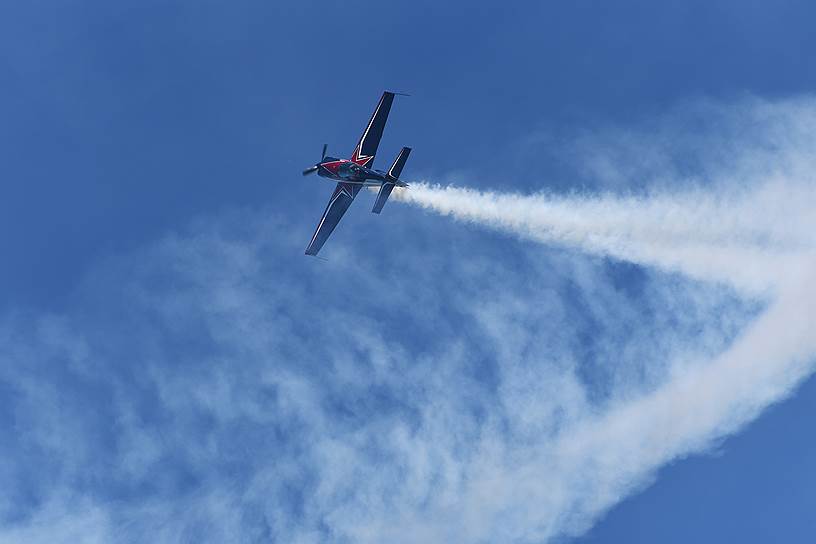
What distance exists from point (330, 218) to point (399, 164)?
1432 centimetres

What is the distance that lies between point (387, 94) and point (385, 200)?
15.2 metres

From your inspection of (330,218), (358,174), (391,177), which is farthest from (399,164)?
(330,218)

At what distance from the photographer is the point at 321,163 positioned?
8519 centimetres

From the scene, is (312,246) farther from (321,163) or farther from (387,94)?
(387,94)

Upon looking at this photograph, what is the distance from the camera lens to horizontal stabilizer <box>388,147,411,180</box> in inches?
3152

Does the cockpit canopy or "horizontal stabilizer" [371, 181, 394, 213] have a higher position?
the cockpit canopy

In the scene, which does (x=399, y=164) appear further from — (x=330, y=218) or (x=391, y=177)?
(x=330, y=218)

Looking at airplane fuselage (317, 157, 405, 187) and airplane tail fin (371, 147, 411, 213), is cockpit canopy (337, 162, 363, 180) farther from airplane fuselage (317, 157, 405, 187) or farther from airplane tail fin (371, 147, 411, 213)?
airplane tail fin (371, 147, 411, 213)

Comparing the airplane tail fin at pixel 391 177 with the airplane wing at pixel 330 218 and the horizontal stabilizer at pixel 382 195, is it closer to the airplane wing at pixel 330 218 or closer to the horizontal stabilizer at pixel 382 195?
the horizontal stabilizer at pixel 382 195

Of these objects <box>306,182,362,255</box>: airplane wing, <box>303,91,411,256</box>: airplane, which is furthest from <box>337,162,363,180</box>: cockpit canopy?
<box>306,182,362,255</box>: airplane wing

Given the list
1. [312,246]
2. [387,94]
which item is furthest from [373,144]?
[312,246]

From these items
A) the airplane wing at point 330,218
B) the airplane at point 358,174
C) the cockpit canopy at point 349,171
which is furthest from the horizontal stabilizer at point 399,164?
the airplane wing at point 330,218

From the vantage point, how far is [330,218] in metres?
90.1

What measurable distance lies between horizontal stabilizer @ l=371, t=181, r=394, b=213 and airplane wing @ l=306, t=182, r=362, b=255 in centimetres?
843
